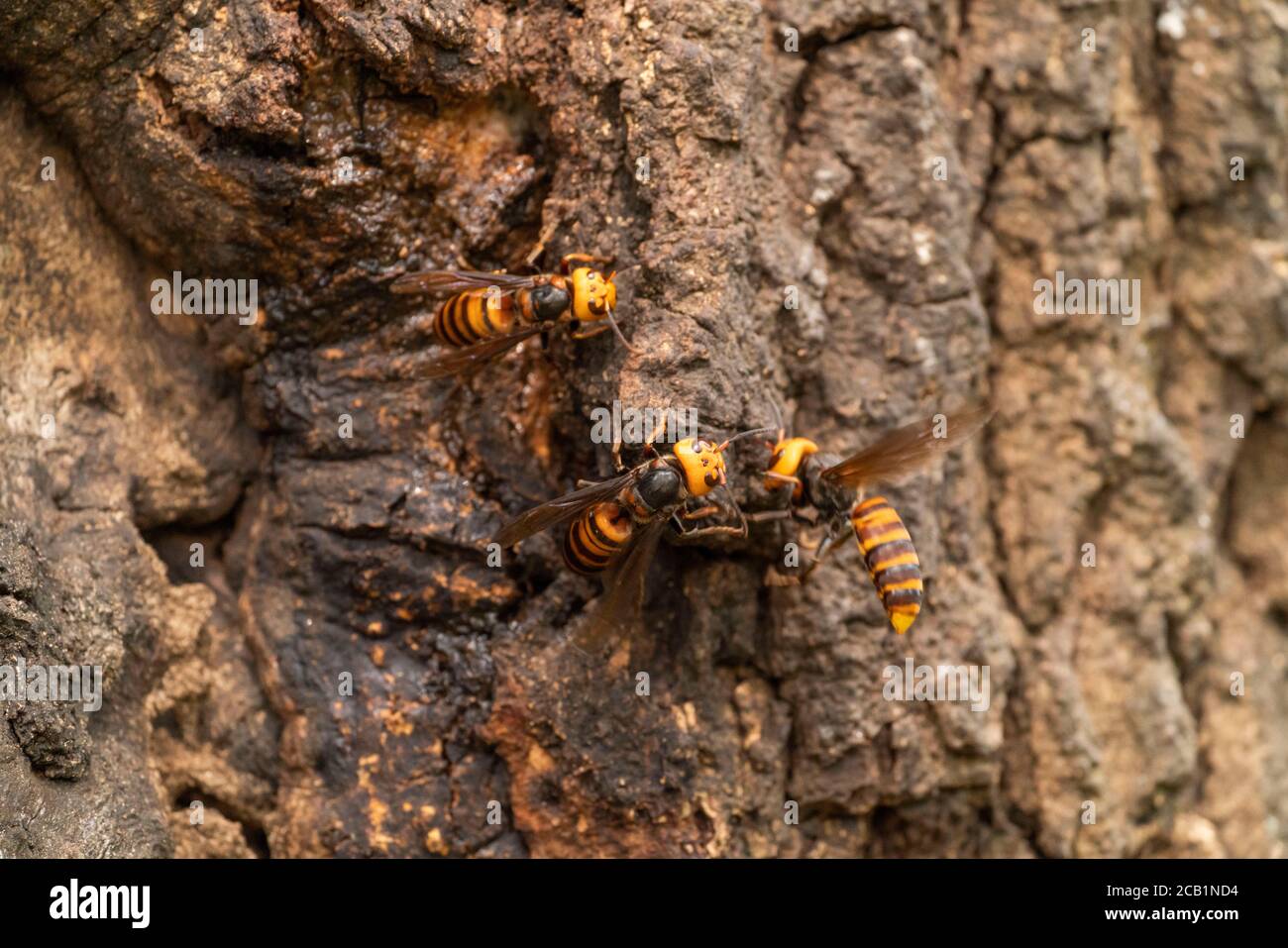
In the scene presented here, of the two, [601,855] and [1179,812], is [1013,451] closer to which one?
[1179,812]

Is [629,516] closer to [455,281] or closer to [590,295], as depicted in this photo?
[590,295]

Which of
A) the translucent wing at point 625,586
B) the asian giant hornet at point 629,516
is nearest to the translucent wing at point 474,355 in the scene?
the asian giant hornet at point 629,516

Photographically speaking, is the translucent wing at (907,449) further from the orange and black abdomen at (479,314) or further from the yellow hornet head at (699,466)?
the orange and black abdomen at (479,314)

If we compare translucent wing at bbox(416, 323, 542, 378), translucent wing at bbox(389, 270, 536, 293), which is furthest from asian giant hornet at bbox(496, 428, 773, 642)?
translucent wing at bbox(389, 270, 536, 293)

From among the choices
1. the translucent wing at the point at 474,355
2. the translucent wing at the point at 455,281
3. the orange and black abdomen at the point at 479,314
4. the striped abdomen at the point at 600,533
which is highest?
the translucent wing at the point at 455,281

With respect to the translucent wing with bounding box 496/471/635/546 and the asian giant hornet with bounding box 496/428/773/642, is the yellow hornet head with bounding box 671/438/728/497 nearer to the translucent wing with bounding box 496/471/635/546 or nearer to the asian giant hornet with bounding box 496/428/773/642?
the asian giant hornet with bounding box 496/428/773/642

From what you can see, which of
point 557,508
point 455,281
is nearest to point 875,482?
point 557,508
